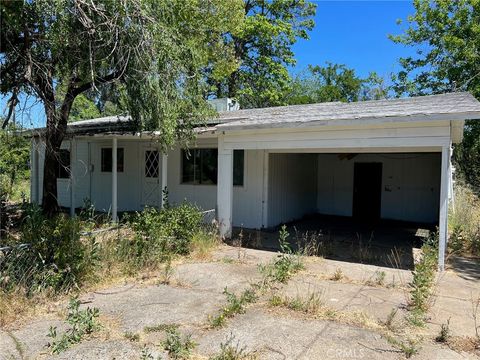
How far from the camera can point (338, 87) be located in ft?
106

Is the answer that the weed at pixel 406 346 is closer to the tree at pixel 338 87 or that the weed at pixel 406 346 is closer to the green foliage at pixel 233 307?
the green foliage at pixel 233 307

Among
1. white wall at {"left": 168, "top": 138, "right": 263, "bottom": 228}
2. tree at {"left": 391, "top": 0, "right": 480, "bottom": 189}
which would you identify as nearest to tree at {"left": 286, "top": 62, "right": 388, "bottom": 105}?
tree at {"left": 391, "top": 0, "right": 480, "bottom": 189}

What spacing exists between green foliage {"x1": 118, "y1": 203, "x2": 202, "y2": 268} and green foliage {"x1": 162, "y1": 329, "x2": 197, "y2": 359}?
275cm

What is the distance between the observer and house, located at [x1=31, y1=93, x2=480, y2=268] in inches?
305

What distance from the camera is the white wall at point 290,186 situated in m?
11.6

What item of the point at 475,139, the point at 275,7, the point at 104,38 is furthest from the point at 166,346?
the point at 275,7

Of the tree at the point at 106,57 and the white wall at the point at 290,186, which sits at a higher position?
the tree at the point at 106,57

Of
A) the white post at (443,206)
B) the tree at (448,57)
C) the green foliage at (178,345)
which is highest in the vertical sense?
the tree at (448,57)

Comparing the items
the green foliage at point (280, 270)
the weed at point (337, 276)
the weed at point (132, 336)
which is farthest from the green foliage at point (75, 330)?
the weed at point (337, 276)

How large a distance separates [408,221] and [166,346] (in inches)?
461

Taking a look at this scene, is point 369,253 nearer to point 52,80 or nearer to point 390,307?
point 390,307

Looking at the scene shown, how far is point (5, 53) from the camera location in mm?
6195

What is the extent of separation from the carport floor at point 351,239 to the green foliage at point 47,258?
13.8 ft

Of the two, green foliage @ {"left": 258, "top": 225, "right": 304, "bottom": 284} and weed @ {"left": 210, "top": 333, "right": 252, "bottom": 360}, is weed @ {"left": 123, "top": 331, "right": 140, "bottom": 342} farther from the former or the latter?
green foliage @ {"left": 258, "top": 225, "right": 304, "bottom": 284}
